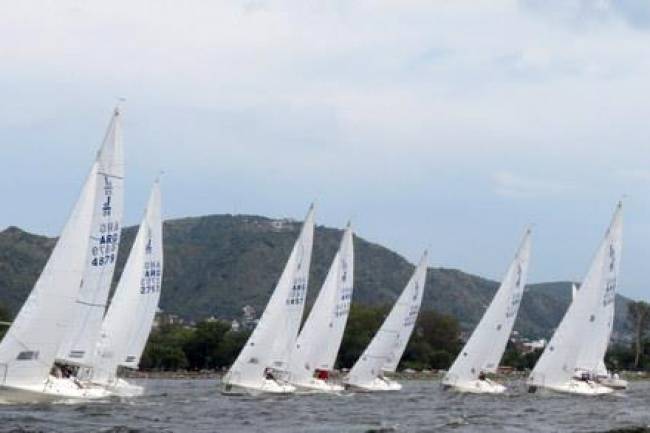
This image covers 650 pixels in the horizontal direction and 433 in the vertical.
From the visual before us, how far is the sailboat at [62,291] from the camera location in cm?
4244

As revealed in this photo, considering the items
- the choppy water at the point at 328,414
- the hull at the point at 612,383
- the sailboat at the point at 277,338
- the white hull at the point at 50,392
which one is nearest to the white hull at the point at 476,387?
the choppy water at the point at 328,414

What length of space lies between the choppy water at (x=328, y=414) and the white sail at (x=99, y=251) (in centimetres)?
226

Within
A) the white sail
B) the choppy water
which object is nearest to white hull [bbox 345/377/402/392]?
the choppy water

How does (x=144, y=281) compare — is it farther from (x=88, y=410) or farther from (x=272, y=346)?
(x=88, y=410)

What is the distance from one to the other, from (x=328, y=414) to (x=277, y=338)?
1486 centimetres

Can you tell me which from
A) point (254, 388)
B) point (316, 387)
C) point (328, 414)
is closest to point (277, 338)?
point (254, 388)

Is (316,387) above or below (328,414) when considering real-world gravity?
above

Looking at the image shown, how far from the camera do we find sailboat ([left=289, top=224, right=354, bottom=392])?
2756 inches

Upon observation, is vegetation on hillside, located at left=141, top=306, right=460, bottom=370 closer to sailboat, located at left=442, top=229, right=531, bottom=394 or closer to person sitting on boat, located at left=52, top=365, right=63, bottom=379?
sailboat, located at left=442, top=229, right=531, bottom=394

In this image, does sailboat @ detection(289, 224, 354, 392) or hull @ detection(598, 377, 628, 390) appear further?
hull @ detection(598, 377, 628, 390)

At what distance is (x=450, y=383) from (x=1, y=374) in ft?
119

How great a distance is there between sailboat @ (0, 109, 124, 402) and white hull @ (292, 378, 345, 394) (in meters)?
20.9

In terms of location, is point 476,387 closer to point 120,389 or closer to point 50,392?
point 120,389

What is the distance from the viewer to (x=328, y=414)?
50844 millimetres
